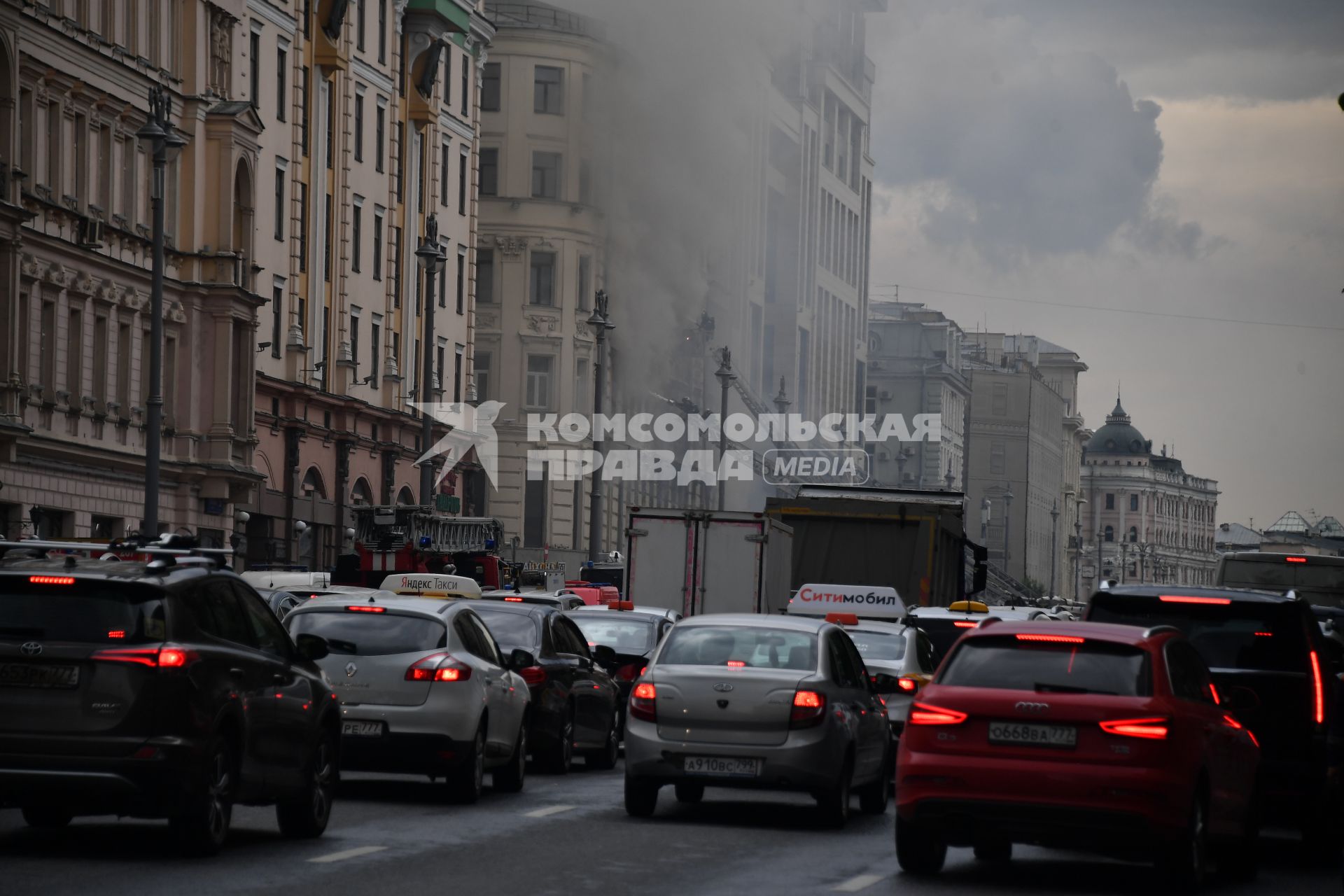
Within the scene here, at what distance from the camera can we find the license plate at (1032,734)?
43.4 feet

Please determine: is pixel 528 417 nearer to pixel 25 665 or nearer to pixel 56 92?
pixel 56 92

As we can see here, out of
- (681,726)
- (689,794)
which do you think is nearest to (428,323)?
(689,794)

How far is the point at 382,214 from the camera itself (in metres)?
67.2

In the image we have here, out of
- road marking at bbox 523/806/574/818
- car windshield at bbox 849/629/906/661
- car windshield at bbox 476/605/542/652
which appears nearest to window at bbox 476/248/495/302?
car windshield at bbox 849/629/906/661

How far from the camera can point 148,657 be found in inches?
502

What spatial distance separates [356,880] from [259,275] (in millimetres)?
44361

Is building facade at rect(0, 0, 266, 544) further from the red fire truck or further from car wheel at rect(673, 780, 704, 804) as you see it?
car wheel at rect(673, 780, 704, 804)

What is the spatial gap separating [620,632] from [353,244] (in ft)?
131

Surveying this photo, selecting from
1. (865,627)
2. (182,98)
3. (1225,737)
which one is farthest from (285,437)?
(1225,737)

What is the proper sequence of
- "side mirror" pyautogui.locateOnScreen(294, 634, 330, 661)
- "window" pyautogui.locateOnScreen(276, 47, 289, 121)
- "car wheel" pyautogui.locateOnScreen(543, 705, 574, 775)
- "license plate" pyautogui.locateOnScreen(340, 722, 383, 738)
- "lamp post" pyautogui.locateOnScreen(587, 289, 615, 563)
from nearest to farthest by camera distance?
1. "side mirror" pyautogui.locateOnScreen(294, 634, 330, 661)
2. "license plate" pyautogui.locateOnScreen(340, 722, 383, 738)
3. "car wheel" pyautogui.locateOnScreen(543, 705, 574, 775)
4. "lamp post" pyautogui.locateOnScreen(587, 289, 615, 563)
5. "window" pyautogui.locateOnScreen(276, 47, 289, 121)

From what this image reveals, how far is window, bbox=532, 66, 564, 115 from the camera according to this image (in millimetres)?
86625

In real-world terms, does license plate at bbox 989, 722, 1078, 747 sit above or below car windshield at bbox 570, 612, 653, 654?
above

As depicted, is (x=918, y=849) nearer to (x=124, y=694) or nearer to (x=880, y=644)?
(x=124, y=694)

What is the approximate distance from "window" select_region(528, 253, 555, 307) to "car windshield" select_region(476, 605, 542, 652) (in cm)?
6611
